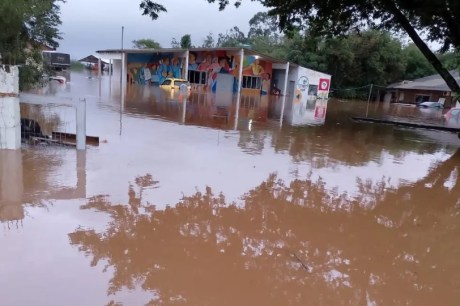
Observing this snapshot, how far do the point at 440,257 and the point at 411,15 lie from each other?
42.1 ft

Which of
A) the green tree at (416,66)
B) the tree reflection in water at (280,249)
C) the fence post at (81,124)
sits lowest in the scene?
the tree reflection in water at (280,249)

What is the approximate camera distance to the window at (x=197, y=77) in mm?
40812

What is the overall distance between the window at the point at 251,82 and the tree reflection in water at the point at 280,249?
35.5 meters

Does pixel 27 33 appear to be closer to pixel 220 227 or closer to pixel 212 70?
pixel 220 227

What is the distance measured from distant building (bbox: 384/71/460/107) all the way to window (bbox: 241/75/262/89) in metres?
17.6

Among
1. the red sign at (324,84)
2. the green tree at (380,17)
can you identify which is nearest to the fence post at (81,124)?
the green tree at (380,17)

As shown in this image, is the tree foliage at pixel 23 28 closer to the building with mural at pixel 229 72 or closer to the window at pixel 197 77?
the building with mural at pixel 229 72

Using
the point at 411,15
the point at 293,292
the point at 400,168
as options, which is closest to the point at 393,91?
the point at 411,15

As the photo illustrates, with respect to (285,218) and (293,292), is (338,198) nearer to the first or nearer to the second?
(285,218)

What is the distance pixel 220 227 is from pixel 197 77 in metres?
37.4

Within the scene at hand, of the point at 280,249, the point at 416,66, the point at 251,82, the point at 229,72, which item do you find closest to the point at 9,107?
the point at 280,249

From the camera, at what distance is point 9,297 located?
3.25 metres

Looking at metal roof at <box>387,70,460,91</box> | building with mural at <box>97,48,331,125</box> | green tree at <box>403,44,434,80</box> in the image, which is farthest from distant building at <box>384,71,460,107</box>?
building with mural at <box>97,48,331,125</box>

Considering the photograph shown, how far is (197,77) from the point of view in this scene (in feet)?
135
